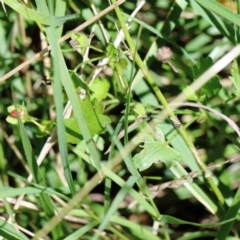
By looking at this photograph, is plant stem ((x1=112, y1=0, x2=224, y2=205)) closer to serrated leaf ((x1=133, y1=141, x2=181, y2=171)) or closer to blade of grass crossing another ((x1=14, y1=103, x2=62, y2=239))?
serrated leaf ((x1=133, y1=141, x2=181, y2=171))

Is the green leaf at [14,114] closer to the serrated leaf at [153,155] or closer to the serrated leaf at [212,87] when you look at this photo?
the serrated leaf at [153,155]

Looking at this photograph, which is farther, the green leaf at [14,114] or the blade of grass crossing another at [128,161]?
the green leaf at [14,114]

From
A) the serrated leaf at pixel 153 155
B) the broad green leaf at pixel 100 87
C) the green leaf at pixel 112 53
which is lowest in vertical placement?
the serrated leaf at pixel 153 155

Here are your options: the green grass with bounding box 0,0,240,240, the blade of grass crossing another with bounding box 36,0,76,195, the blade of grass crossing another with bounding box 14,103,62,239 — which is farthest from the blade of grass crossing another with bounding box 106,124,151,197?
the blade of grass crossing another with bounding box 14,103,62,239

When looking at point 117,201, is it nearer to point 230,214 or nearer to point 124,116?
point 124,116

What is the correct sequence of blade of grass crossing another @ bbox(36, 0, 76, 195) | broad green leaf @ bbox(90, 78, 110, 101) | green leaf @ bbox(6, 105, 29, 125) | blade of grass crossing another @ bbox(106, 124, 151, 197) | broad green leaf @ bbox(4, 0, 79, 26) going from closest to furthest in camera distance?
blade of grass crossing another @ bbox(36, 0, 76, 195), blade of grass crossing another @ bbox(106, 124, 151, 197), broad green leaf @ bbox(4, 0, 79, 26), green leaf @ bbox(6, 105, 29, 125), broad green leaf @ bbox(90, 78, 110, 101)

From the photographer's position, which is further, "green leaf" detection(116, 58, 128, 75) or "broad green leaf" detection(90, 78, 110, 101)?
"broad green leaf" detection(90, 78, 110, 101)

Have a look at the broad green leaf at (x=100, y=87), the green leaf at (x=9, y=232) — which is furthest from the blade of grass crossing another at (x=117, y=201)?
the broad green leaf at (x=100, y=87)

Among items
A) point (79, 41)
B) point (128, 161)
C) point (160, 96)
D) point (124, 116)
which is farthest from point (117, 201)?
point (79, 41)

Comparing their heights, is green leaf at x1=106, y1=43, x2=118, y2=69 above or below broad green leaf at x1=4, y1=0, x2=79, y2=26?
below
